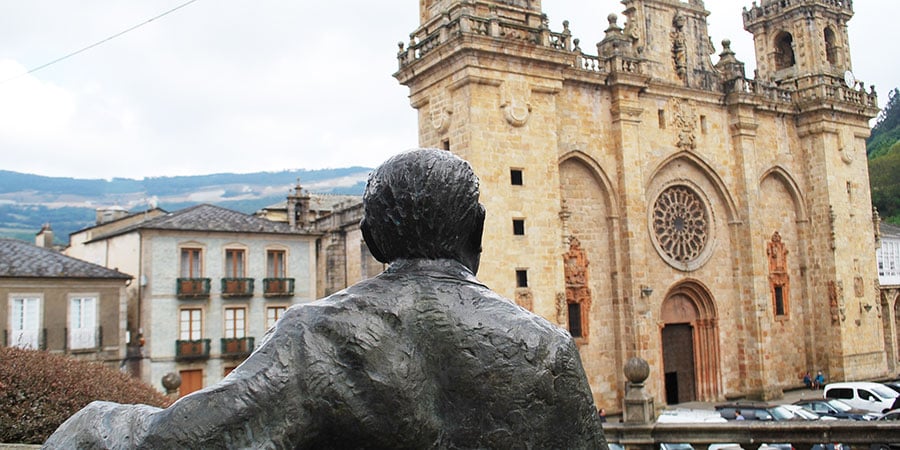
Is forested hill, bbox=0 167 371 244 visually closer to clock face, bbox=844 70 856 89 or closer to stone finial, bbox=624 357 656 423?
clock face, bbox=844 70 856 89

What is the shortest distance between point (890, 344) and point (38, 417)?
38.2 meters

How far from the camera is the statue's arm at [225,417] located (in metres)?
1.52

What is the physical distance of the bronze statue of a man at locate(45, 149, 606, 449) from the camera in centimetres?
156

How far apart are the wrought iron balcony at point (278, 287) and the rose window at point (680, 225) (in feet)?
44.1

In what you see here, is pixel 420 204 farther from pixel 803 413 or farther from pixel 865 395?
pixel 865 395

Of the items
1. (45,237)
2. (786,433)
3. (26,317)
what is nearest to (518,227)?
(786,433)

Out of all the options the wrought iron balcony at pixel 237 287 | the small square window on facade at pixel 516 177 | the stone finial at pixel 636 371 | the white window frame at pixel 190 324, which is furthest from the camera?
the wrought iron balcony at pixel 237 287

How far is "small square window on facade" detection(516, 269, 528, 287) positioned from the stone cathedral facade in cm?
6

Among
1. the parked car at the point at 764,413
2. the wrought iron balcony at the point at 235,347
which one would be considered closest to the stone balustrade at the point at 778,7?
the parked car at the point at 764,413

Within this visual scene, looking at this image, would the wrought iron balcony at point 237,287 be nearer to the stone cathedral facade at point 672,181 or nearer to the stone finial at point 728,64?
the stone cathedral facade at point 672,181

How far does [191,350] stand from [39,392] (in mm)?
19028

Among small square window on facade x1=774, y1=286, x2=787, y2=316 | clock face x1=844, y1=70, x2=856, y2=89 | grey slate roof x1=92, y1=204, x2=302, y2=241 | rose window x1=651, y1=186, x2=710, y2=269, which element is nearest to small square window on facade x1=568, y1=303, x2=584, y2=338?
rose window x1=651, y1=186, x2=710, y2=269

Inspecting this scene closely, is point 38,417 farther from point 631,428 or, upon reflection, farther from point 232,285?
point 232,285

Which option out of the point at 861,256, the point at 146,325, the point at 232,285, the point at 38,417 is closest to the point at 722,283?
the point at 861,256
